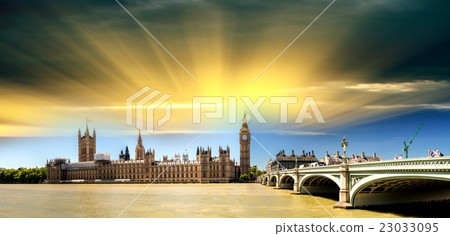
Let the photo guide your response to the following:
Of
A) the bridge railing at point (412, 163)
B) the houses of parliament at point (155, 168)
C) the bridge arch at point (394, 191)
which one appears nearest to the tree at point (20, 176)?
the houses of parliament at point (155, 168)

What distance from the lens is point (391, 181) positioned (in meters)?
25.0

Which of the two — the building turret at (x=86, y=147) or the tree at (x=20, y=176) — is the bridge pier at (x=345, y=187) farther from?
the building turret at (x=86, y=147)

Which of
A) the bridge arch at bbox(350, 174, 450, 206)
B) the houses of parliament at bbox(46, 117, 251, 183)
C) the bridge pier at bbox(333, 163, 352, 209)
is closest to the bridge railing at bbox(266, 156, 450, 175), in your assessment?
the bridge pier at bbox(333, 163, 352, 209)

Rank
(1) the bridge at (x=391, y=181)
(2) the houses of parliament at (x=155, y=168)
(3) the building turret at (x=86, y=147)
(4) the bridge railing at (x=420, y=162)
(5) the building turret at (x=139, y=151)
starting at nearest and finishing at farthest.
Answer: (4) the bridge railing at (x=420, y=162)
(1) the bridge at (x=391, y=181)
(2) the houses of parliament at (x=155, y=168)
(5) the building turret at (x=139, y=151)
(3) the building turret at (x=86, y=147)

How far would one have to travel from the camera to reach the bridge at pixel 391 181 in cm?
1895

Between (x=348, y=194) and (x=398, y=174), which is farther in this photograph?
(x=348, y=194)

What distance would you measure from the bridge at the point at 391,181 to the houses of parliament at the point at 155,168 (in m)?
98.1

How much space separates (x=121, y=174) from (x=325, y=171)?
123m

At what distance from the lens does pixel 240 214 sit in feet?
93.7

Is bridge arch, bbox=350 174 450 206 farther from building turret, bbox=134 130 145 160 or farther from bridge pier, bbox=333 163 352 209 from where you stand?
building turret, bbox=134 130 145 160
